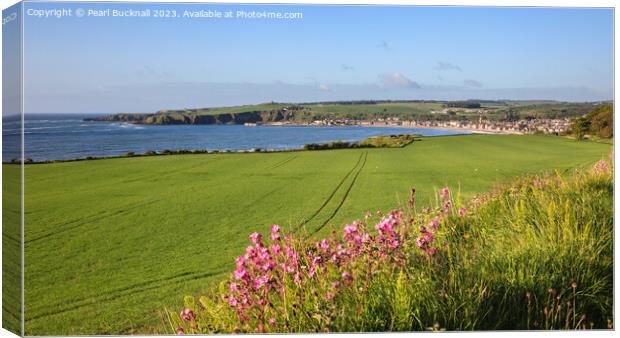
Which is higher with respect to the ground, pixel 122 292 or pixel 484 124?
pixel 484 124

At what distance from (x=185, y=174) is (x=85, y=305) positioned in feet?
5.38

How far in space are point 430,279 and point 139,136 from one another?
334cm

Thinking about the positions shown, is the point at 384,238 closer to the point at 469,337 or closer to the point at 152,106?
the point at 469,337

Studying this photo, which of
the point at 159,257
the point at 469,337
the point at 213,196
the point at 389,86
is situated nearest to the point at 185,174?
the point at 213,196

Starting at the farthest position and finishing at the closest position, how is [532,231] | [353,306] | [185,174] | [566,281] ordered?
[185,174] < [532,231] < [566,281] < [353,306]

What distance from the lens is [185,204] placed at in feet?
23.5

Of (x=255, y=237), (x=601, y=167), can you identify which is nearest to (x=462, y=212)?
(x=601, y=167)

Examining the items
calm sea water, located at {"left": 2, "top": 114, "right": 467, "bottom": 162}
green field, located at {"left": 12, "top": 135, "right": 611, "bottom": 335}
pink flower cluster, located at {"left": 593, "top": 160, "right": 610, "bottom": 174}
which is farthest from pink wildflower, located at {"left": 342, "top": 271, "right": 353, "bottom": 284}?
pink flower cluster, located at {"left": 593, "top": 160, "right": 610, "bottom": 174}

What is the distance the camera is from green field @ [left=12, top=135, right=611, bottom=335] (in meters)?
6.55

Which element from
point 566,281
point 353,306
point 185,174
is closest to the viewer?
point 353,306

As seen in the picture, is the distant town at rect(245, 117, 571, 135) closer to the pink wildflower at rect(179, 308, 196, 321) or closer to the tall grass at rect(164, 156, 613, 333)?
the tall grass at rect(164, 156, 613, 333)

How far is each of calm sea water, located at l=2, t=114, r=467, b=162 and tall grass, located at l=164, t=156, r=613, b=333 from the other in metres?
1.30

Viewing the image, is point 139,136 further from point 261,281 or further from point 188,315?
point 261,281

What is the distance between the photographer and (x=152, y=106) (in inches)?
283
